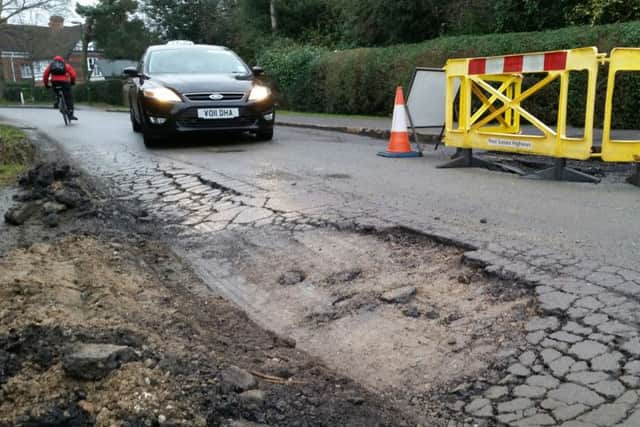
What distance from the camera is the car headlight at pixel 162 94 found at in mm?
9586

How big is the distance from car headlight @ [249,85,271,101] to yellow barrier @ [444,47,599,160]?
325 centimetres

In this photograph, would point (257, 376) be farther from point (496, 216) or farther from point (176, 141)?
point (176, 141)

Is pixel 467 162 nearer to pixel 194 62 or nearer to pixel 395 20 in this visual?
pixel 194 62

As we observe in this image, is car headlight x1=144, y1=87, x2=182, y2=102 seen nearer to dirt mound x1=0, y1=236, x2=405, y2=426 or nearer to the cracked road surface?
the cracked road surface

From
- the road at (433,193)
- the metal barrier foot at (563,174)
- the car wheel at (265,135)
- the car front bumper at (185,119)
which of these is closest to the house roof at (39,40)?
the car wheel at (265,135)

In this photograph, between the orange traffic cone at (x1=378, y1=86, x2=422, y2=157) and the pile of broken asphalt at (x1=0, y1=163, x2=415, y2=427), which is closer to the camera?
the pile of broken asphalt at (x1=0, y1=163, x2=415, y2=427)

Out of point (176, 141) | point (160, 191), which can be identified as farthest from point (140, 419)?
point (176, 141)

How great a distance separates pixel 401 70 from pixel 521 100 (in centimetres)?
873

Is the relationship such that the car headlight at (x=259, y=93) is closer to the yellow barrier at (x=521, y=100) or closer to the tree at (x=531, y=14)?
the yellow barrier at (x=521, y=100)

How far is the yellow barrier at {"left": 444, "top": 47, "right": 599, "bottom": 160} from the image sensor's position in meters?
6.45

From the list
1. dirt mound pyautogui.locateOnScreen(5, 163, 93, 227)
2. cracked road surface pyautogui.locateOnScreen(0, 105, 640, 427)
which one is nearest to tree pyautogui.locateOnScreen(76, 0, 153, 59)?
cracked road surface pyautogui.locateOnScreen(0, 105, 640, 427)

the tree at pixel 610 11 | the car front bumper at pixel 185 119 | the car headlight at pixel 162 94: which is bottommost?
the car front bumper at pixel 185 119

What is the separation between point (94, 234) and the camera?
16.4 ft

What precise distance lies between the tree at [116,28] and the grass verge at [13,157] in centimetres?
3561
